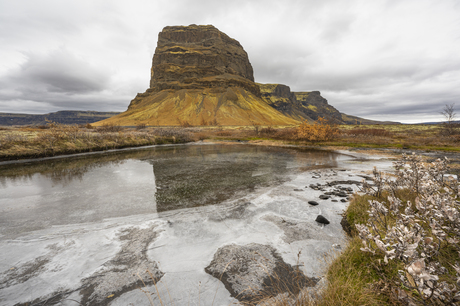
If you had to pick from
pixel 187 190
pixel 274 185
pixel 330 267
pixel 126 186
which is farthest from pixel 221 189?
pixel 330 267

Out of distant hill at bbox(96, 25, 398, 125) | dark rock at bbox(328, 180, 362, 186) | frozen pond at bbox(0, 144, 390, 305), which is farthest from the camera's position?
distant hill at bbox(96, 25, 398, 125)

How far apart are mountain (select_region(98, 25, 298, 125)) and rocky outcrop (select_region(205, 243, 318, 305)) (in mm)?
106292

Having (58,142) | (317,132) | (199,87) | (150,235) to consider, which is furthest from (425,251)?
(199,87)

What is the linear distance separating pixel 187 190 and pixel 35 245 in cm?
554

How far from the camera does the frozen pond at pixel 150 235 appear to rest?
3.69m

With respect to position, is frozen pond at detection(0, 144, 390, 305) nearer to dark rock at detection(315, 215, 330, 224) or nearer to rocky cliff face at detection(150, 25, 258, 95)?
dark rock at detection(315, 215, 330, 224)

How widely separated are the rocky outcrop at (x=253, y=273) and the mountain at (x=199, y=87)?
106m

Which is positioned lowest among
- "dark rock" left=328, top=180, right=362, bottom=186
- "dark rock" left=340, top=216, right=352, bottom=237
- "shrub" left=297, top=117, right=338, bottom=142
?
"dark rock" left=340, top=216, right=352, bottom=237

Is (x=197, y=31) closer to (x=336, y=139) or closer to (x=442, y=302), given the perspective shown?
(x=336, y=139)

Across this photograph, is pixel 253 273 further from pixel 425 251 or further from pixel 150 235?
pixel 150 235

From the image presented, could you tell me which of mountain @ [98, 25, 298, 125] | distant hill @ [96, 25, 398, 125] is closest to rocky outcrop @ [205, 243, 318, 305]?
distant hill @ [96, 25, 398, 125]

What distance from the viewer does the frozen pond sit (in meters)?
3.69

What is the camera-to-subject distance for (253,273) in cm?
405

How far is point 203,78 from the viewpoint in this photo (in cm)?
15525
